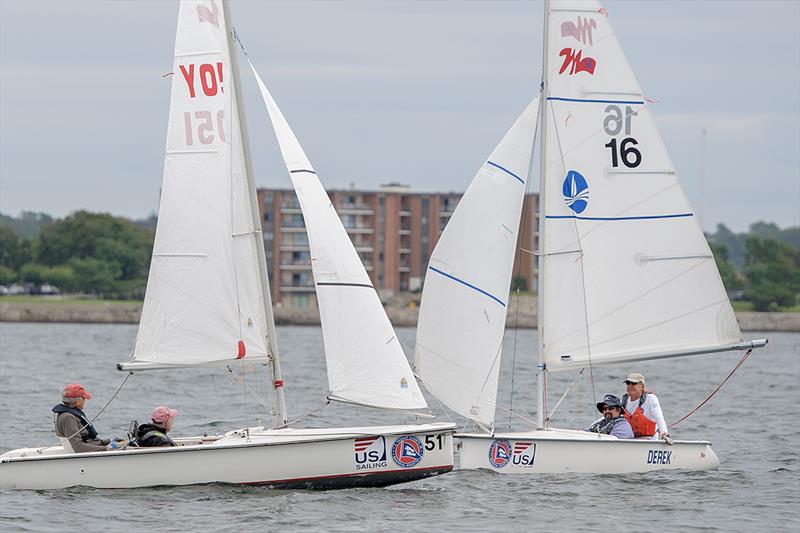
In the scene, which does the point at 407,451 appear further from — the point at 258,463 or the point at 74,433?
A: the point at 74,433

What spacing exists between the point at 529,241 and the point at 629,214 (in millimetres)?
77933

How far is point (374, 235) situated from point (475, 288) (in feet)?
284

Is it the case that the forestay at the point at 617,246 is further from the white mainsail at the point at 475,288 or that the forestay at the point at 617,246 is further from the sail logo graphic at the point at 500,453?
the sail logo graphic at the point at 500,453

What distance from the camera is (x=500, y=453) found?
16.3 metres

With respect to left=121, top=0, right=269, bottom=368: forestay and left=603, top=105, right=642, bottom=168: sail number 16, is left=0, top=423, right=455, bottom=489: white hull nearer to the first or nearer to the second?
left=121, top=0, right=269, bottom=368: forestay

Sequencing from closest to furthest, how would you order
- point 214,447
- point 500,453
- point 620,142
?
point 214,447 < point 500,453 < point 620,142

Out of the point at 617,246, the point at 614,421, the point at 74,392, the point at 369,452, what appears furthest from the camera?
the point at 617,246

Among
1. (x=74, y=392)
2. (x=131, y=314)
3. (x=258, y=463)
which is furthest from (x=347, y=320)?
(x=131, y=314)

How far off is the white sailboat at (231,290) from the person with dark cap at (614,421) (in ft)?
8.06

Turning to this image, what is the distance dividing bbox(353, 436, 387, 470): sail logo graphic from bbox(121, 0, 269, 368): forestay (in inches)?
66.4

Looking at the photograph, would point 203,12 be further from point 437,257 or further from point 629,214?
point 629,214

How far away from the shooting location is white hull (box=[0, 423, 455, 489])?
14586 mm

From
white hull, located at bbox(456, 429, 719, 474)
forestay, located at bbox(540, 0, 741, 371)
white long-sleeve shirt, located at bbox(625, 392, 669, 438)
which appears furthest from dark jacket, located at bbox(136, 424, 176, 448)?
white long-sleeve shirt, located at bbox(625, 392, 669, 438)

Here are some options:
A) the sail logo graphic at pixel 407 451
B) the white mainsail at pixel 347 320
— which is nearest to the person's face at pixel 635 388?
the white mainsail at pixel 347 320
